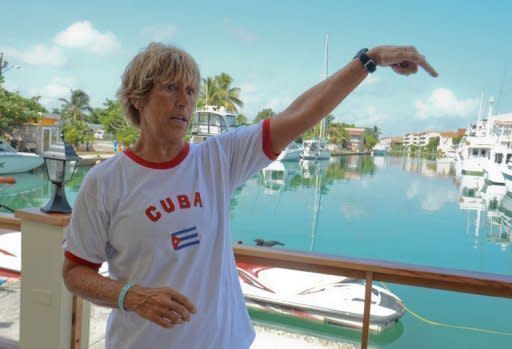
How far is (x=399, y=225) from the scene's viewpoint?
20203mm

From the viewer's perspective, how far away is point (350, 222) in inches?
804

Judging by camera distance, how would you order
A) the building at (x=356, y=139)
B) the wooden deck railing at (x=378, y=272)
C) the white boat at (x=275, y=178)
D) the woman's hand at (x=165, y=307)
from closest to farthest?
the woman's hand at (x=165, y=307) < the wooden deck railing at (x=378, y=272) < the white boat at (x=275, y=178) < the building at (x=356, y=139)

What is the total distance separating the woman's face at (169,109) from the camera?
0.86 meters

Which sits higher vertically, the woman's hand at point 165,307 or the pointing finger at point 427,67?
the pointing finger at point 427,67

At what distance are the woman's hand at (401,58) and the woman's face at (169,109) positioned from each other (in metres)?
0.38

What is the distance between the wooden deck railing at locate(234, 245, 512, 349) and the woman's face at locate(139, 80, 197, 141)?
645 millimetres

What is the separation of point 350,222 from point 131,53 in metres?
20.2

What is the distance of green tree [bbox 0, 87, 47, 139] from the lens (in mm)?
20016

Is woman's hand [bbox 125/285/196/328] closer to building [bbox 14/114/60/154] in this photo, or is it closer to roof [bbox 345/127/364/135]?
building [bbox 14/114/60/154]

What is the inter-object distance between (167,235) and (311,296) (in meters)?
4.70

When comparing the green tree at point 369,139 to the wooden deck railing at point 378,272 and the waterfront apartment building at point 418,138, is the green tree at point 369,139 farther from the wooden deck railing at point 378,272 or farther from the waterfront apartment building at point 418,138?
the wooden deck railing at point 378,272

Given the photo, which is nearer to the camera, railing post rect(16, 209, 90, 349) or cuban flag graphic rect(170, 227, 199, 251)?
cuban flag graphic rect(170, 227, 199, 251)

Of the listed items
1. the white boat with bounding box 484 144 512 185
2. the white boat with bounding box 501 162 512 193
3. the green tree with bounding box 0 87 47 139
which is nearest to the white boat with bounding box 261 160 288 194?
the white boat with bounding box 501 162 512 193

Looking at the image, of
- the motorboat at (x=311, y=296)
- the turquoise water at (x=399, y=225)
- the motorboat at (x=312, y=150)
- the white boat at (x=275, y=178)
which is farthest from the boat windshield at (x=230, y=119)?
the motorboat at (x=312, y=150)
